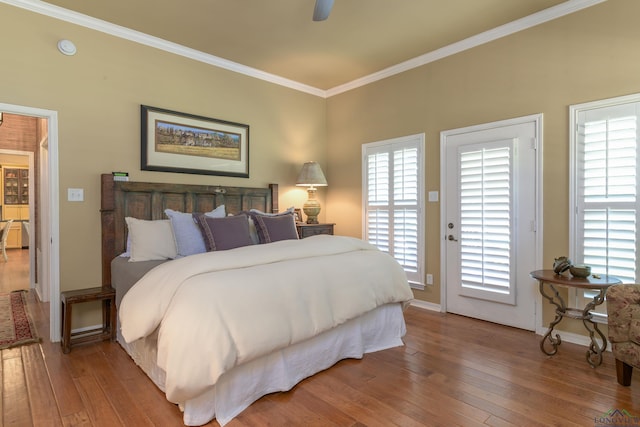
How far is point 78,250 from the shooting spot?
319 cm

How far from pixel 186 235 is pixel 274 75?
2.57 meters

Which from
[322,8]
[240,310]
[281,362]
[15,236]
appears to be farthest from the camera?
[15,236]

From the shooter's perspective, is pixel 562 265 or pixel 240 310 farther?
pixel 562 265

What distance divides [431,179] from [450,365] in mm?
2148

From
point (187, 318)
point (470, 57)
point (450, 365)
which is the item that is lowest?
point (450, 365)

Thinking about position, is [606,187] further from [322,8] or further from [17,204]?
[17,204]

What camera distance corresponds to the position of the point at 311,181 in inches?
181

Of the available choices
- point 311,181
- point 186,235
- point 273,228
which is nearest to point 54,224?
point 186,235

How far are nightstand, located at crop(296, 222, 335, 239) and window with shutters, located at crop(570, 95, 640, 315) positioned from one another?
8.89 feet

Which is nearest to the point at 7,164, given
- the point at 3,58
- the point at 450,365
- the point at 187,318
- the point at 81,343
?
the point at 3,58

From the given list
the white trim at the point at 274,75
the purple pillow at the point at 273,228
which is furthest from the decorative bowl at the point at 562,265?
the purple pillow at the point at 273,228

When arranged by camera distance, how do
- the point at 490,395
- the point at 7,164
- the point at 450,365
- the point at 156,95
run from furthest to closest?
the point at 7,164 < the point at 156,95 < the point at 450,365 < the point at 490,395

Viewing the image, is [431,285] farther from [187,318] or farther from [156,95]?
[156,95]

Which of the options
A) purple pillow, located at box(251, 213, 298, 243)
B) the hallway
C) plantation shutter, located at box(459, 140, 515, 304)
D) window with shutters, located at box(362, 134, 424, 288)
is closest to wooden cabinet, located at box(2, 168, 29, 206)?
the hallway
